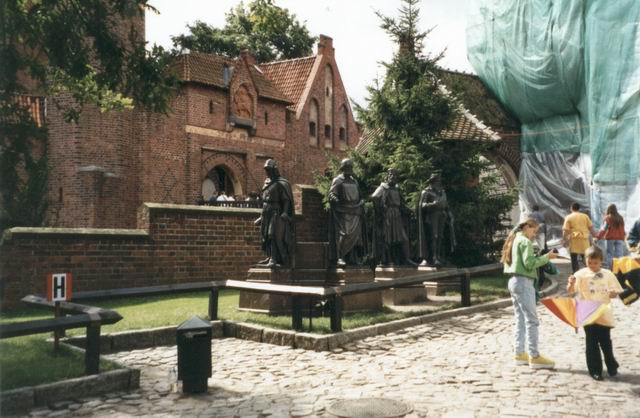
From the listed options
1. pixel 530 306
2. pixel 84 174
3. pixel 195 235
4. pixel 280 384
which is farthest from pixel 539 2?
pixel 280 384

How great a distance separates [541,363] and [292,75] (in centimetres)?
3289

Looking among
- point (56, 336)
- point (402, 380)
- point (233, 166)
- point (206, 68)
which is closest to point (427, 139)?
point (402, 380)

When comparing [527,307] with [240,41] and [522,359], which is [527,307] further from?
[240,41]

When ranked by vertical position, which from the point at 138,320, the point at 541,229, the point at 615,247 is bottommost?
the point at 138,320

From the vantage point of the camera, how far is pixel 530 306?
22.4 ft

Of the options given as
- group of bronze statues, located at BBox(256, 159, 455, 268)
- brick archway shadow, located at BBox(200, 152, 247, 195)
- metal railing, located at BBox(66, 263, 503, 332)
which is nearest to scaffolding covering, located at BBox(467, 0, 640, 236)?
group of bronze statues, located at BBox(256, 159, 455, 268)

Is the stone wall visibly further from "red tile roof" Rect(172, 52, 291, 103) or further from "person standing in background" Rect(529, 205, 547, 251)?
"red tile roof" Rect(172, 52, 291, 103)

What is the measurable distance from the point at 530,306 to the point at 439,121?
1065cm

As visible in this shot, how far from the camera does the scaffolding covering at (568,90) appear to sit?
19422mm

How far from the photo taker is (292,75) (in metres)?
38.0

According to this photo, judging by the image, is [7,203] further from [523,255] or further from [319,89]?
[319,89]

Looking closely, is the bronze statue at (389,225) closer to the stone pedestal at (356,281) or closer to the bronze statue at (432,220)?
the bronze statue at (432,220)

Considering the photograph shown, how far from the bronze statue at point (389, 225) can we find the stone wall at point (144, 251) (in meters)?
4.36

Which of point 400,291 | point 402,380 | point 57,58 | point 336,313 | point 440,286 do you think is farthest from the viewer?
point 440,286
